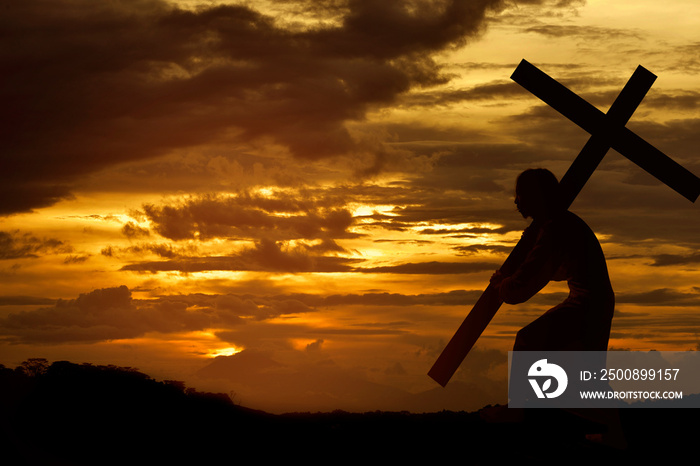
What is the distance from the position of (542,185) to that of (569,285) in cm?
153

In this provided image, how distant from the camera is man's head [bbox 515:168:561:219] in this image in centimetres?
1107

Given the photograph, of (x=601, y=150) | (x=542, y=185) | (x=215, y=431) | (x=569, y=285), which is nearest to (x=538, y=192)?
(x=542, y=185)

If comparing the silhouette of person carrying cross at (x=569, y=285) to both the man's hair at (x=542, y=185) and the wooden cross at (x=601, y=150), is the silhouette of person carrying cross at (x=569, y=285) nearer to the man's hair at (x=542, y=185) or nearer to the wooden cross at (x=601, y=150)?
the man's hair at (x=542, y=185)

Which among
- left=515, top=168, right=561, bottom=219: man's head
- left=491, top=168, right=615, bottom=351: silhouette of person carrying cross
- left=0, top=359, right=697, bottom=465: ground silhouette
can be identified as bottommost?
left=0, top=359, right=697, bottom=465: ground silhouette

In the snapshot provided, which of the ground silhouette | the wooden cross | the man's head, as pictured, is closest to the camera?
the ground silhouette

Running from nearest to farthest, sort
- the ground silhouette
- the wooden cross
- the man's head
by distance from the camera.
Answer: the ground silhouette
the man's head
the wooden cross

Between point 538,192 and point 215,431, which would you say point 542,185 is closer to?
point 538,192

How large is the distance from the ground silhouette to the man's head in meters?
2.94

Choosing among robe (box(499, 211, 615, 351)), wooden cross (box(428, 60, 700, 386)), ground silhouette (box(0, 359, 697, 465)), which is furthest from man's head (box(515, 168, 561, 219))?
ground silhouette (box(0, 359, 697, 465))

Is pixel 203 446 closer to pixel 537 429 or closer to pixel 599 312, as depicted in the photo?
pixel 537 429

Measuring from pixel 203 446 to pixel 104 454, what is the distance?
1.45 meters

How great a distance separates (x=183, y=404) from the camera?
1265cm

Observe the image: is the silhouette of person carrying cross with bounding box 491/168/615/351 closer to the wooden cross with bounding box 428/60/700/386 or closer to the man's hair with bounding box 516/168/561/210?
the man's hair with bounding box 516/168/561/210

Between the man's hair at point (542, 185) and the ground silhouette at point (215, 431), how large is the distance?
3.08 metres
